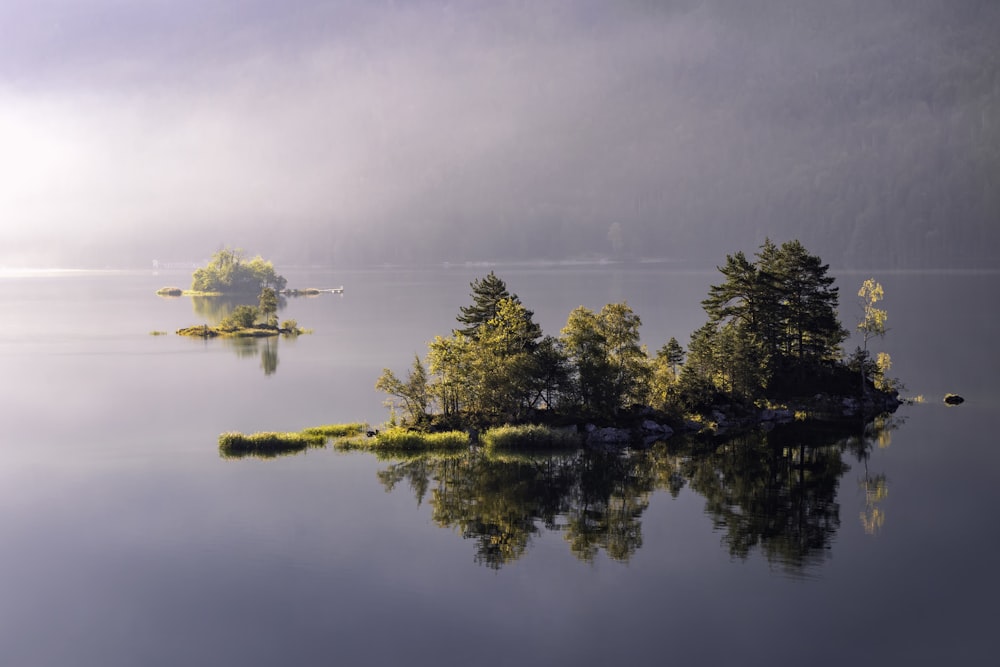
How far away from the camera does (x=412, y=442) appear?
82.6 meters

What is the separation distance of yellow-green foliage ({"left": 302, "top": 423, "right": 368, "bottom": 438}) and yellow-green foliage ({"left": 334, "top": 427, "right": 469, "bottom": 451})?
3.97 metres

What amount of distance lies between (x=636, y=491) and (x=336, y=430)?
32.3 m

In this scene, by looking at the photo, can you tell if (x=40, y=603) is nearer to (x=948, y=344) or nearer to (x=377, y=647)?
(x=377, y=647)

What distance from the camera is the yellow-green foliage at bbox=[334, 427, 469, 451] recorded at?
82438 millimetres

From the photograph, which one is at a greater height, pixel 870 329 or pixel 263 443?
pixel 870 329

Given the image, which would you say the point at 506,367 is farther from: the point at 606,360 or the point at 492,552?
the point at 492,552

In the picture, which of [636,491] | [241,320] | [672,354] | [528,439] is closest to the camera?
[636,491]

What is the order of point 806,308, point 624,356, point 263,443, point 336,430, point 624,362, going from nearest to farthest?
point 263,443 < point 624,362 < point 336,430 < point 624,356 < point 806,308

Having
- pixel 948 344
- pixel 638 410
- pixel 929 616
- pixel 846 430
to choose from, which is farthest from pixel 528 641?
pixel 948 344

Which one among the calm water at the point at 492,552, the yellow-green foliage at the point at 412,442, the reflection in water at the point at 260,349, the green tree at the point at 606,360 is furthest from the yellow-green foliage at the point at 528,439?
the reflection in water at the point at 260,349

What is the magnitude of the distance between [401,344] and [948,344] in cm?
9200

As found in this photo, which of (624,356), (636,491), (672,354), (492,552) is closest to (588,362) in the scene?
(624,356)

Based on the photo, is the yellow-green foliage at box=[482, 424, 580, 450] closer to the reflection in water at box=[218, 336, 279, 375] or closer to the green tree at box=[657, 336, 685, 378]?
the green tree at box=[657, 336, 685, 378]

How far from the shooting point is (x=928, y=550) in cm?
5622
